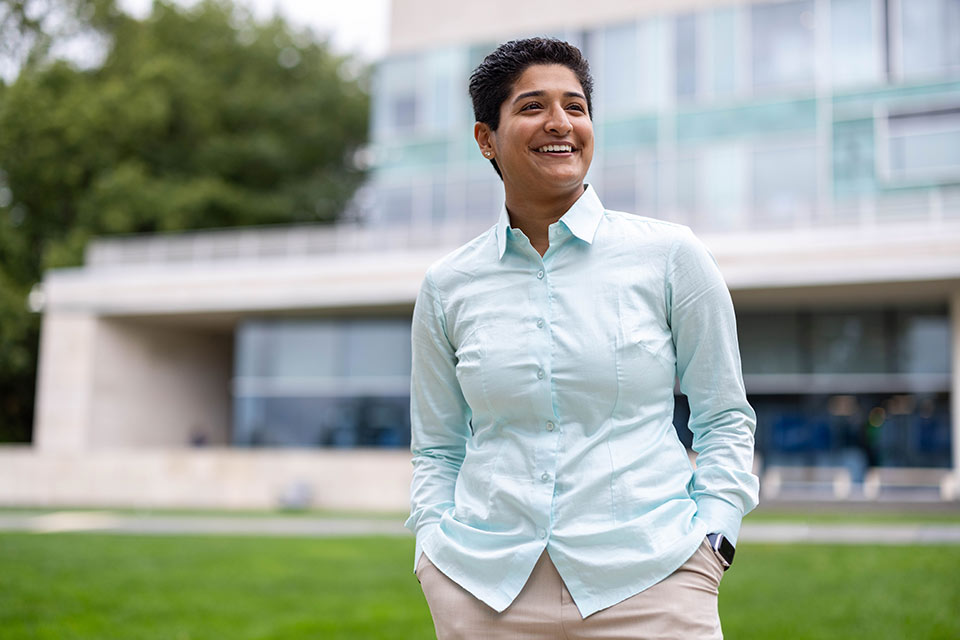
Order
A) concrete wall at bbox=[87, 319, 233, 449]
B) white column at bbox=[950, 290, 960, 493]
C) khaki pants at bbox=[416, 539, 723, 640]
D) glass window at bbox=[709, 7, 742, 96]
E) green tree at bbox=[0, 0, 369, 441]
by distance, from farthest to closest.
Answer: green tree at bbox=[0, 0, 369, 441], concrete wall at bbox=[87, 319, 233, 449], glass window at bbox=[709, 7, 742, 96], white column at bbox=[950, 290, 960, 493], khaki pants at bbox=[416, 539, 723, 640]

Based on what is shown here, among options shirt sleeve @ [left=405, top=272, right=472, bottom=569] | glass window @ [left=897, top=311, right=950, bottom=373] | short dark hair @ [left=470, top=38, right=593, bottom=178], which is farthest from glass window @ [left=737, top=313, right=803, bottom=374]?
short dark hair @ [left=470, top=38, right=593, bottom=178]

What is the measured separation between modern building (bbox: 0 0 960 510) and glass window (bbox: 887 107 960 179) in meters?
0.05

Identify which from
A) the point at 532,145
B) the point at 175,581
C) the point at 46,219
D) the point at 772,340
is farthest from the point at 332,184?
the point at 532,145

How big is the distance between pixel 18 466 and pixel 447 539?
2920cm

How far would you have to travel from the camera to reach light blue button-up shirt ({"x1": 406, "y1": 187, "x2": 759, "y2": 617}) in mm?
2270

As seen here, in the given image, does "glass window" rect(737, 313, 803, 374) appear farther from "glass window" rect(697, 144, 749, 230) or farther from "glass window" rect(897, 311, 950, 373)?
"glass window" rect(697, 144, 749, 230)

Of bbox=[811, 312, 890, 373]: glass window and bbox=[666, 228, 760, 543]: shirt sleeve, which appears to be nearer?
Result: bbox=[666, 228, 760, 543]: shirt sleeve

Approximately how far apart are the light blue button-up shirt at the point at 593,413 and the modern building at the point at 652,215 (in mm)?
21196

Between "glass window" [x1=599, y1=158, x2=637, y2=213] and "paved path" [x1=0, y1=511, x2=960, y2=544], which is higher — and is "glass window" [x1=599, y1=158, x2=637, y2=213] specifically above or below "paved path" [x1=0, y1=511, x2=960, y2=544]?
above

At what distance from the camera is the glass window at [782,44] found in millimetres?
25406

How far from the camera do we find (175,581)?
34.4 ft

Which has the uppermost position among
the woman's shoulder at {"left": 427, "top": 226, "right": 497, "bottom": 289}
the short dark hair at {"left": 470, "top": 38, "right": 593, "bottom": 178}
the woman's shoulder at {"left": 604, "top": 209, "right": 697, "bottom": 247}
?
the short dark hair at {"left": 470, "top": 38, "right": 593, "bottom": 178}

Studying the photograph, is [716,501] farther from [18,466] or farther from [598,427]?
[18,466]

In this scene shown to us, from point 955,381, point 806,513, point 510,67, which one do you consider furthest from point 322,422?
point 510,67
